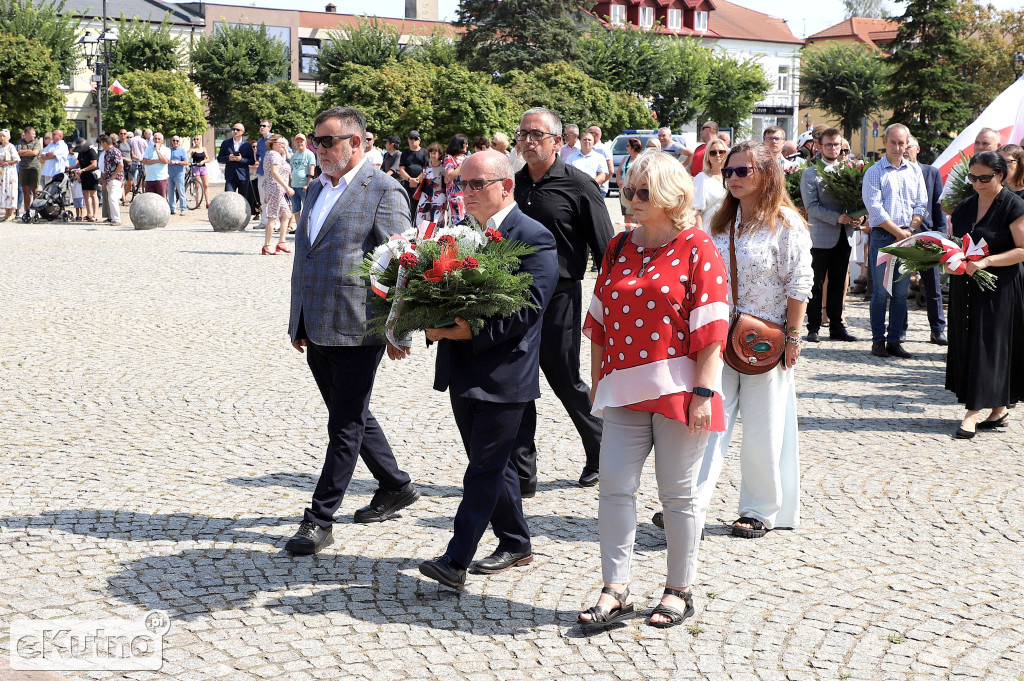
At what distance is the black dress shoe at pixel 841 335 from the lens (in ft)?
38.5

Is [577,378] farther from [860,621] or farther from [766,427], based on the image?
[860,621]

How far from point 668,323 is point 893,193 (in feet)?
23.5

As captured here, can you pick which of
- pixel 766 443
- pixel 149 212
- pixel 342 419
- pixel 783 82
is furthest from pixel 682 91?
pixel 342 419

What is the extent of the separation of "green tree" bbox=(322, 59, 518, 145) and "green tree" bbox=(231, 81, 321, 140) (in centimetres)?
1295

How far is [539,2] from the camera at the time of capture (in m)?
57.0

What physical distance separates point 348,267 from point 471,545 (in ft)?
4.97

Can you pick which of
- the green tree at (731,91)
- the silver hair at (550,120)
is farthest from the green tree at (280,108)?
the silver hair at (550,120)

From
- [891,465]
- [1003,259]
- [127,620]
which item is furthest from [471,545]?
[1003,259]

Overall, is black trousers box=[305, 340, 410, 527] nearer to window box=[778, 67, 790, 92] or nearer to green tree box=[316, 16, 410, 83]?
green tree box=[316, 16, 410, 83]

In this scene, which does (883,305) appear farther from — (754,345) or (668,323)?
(668,323)

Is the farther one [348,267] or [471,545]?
[348,267]

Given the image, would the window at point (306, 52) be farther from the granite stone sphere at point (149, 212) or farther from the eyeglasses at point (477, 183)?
the eyeglasses at point (477, 183)

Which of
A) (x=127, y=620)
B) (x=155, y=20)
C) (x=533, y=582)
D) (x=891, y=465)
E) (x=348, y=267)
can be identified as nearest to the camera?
(x=127, y=620)

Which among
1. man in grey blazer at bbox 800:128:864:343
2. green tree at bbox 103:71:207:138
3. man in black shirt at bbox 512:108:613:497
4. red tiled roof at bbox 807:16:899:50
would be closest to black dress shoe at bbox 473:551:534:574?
man in black shirt at bbox 512:108:613:497
